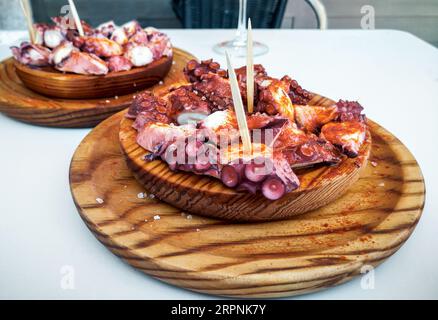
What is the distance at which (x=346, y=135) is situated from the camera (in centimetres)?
97

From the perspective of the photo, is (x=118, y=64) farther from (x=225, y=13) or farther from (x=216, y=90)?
(x=225, y=13)

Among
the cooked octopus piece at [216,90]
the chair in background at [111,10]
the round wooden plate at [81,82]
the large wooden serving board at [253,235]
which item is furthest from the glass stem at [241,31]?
the chair in background at [111,10]

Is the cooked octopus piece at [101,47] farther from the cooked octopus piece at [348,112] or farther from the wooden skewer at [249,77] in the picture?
the cooked octopus piece at [348,112]

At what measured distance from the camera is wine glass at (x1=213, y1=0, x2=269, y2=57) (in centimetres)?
197

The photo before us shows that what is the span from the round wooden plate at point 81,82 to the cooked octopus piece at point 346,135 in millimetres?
649

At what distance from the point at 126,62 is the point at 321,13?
48.5 inches

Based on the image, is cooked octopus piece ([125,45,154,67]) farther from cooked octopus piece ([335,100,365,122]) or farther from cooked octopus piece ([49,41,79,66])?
cooked octopus piece ([335,100,365,122])

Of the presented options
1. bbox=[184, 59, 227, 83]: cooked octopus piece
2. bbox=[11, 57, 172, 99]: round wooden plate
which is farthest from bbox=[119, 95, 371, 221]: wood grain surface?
bbox=[11, 57, 172, 99]: round wooden plate

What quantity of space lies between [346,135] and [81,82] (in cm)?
78

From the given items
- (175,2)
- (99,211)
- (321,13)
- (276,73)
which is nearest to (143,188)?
(99,211)

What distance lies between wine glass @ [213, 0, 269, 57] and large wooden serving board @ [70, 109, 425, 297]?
1048 millimetres

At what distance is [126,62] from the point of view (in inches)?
56.2

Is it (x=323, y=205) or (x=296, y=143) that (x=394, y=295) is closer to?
(x=323, y=205)

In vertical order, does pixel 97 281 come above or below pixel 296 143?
below
